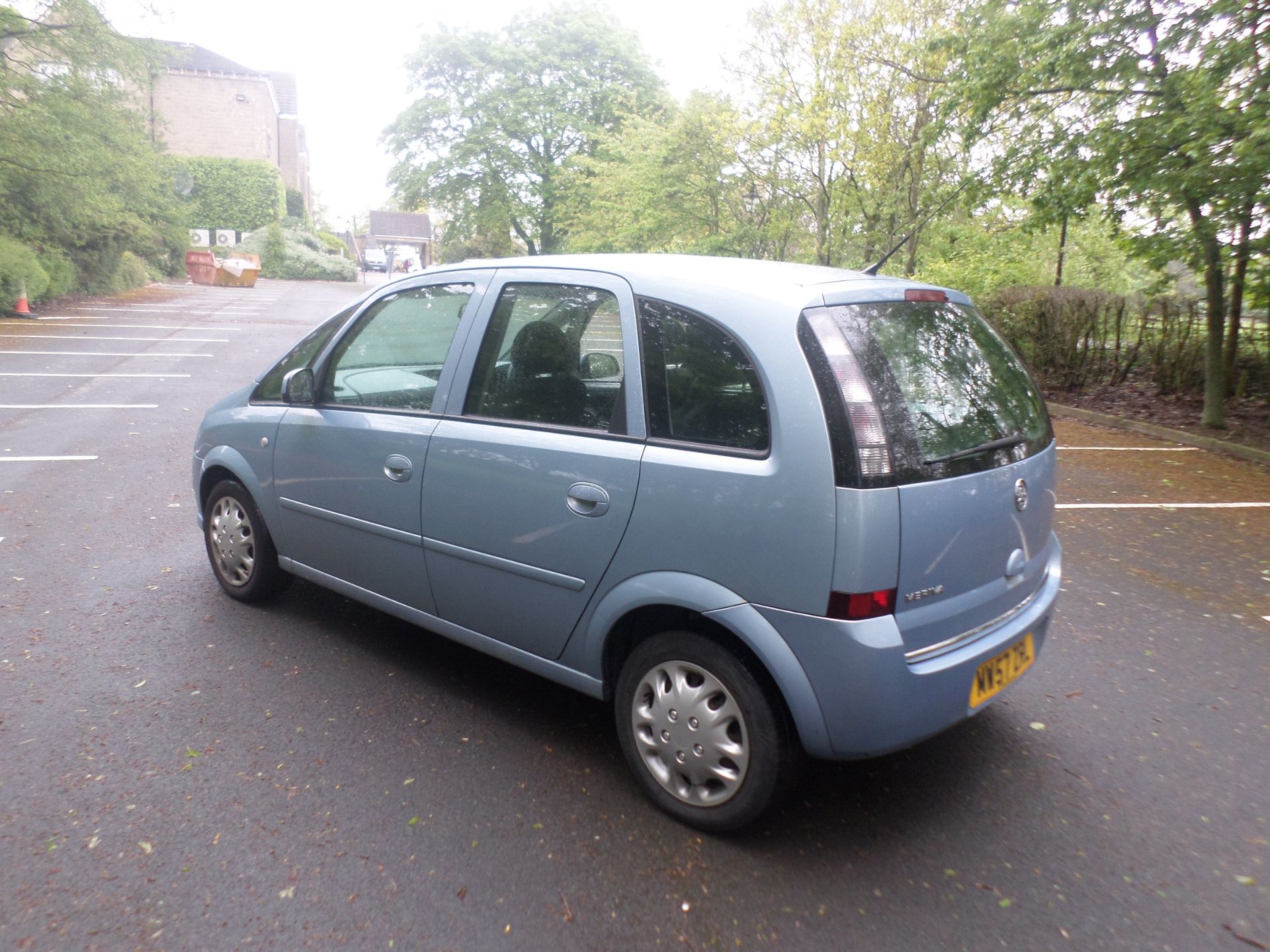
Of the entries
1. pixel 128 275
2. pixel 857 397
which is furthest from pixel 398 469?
pixel 128 275

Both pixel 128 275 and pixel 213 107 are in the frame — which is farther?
pixel 213 107

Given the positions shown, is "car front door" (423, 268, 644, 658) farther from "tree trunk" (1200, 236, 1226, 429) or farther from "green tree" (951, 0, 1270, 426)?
"tree trunk" (1200, 236, 1226, 429)

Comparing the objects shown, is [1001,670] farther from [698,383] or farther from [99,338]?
[99,338]

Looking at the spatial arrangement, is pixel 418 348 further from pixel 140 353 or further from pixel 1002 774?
pixel 140 353

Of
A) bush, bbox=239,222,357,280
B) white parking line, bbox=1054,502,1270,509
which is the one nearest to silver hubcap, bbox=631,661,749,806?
white parking line, bbox=1054,502,1270,509

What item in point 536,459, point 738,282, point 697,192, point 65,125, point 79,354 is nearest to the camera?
point 738,282

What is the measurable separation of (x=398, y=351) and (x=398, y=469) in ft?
2.12

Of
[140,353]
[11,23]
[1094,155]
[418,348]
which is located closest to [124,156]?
[11,23]

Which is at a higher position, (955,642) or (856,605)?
(856,605)

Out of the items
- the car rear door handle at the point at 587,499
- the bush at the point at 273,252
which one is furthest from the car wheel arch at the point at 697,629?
the bush at the point at 273,252

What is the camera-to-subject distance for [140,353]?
52.7 ft

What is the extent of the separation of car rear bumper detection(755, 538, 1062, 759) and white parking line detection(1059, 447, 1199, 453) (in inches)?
329

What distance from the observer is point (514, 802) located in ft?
10.1

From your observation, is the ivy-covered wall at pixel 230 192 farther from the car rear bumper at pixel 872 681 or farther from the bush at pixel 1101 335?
the car rear bumper at pixel 872 681
